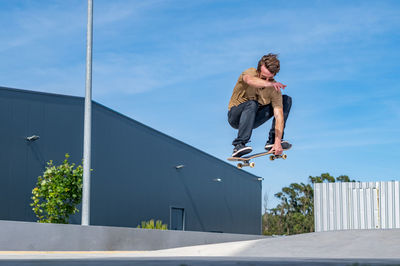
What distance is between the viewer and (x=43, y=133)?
23.6m

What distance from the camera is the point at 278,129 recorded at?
9922 mm

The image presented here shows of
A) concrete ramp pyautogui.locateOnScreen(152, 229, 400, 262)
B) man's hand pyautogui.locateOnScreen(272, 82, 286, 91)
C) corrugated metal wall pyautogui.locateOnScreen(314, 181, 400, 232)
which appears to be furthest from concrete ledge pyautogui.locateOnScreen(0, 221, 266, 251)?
corrugated metal wall pyautogui.locateOnScreen(314, 181, 400, 232)

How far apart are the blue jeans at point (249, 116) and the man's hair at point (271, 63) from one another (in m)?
0.73

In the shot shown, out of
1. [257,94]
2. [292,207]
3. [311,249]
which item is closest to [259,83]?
[257,94]

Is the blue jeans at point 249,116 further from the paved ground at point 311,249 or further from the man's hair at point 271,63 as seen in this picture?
the paved ground at point 311,249

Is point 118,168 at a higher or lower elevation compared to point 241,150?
higher

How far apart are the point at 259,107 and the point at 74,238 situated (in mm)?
7074

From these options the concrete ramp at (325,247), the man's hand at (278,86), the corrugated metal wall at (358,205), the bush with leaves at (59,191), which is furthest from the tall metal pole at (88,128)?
the corrugated metal wall at (358,205)

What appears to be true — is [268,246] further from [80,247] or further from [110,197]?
[110,197]

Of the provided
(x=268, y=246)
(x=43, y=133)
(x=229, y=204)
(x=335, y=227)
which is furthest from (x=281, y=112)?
(x=229, y=204)

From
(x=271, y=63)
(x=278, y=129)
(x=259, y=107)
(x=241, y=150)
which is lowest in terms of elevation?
(x=241, y=150)

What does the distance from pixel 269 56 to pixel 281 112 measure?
1103 mm

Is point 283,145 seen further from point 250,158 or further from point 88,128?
point 88,128

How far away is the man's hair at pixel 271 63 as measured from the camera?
901 centimetres
